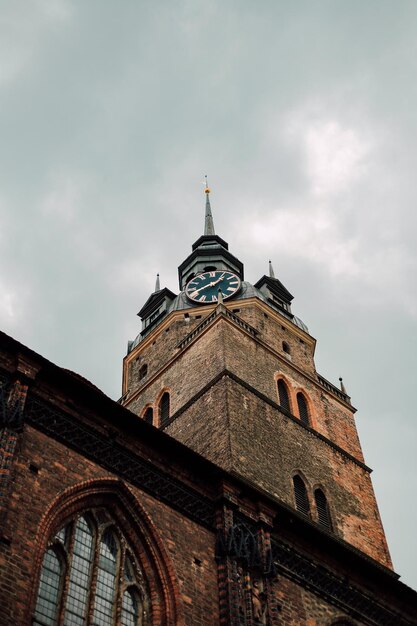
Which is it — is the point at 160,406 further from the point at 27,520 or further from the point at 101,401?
the point at 27,520

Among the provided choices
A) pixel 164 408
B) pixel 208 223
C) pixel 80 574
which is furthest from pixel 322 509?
pixel 208 223

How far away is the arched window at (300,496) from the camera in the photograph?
83.6ft

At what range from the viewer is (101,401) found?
658 inches

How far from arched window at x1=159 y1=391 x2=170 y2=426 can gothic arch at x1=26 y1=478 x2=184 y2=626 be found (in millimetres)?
12672

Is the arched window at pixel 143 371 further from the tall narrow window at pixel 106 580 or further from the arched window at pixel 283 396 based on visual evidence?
the tall narrow window at pixel 106 580

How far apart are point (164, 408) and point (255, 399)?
13.5 feet

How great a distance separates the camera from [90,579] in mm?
14805

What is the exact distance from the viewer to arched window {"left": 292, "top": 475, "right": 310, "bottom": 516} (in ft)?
83.6

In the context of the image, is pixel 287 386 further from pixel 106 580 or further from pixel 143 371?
pixel 106 580

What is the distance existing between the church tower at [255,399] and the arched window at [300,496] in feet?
0.10

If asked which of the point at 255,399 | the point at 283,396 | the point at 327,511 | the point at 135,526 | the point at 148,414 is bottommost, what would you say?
the point at 135,526

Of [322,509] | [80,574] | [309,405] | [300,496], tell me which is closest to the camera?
[80,574]

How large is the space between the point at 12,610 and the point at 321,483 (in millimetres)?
15600

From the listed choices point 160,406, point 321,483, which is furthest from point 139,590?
point 160,406
